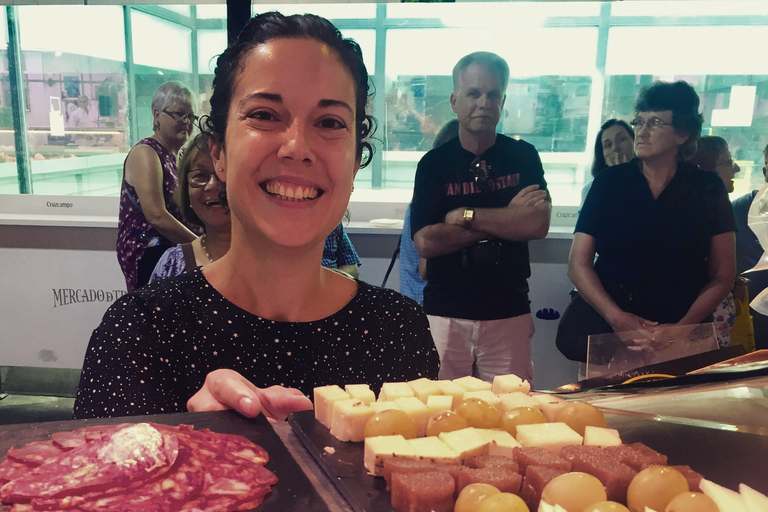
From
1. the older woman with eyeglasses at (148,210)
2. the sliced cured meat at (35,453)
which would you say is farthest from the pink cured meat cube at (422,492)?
the older woman with eyeglasses at (148,210)

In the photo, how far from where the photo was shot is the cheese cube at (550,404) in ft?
2.62

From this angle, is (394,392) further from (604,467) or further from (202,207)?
(202,207)

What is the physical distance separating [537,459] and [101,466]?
461 millimetres

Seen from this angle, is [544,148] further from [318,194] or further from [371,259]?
[318,194]

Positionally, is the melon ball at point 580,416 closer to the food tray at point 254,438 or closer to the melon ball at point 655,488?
the melon ball at point 655,488

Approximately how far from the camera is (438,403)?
0.80 metres

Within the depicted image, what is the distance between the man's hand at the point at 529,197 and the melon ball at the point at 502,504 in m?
1.87

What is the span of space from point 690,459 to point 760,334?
2.82 meters

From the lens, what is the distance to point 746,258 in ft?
8.54

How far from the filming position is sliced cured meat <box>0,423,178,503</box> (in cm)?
58

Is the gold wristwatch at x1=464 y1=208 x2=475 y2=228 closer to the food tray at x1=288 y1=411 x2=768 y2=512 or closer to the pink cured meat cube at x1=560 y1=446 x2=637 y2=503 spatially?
the food tray at x1=288 y1=411 x2=768 y2=512

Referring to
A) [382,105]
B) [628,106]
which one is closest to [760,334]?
[628,106]

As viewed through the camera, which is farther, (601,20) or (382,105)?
(382,105)

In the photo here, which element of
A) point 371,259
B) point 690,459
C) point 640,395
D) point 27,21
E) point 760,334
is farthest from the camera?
point 27,21
